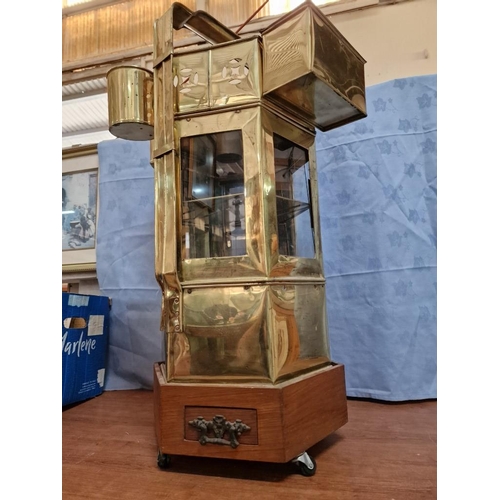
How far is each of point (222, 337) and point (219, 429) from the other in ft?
0.57

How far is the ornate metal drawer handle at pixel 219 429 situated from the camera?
0.74 meters

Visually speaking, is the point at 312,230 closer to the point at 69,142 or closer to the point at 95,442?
the point at 95,442

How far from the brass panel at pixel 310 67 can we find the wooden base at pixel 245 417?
600 millimetres

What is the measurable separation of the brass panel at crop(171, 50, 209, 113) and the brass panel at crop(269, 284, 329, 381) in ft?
1.44

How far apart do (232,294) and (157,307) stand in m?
0.79

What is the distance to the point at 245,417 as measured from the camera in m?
0.75

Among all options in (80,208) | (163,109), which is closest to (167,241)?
(163,109)

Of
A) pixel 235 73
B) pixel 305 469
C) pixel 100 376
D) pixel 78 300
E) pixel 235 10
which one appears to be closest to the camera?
pixel 305 469

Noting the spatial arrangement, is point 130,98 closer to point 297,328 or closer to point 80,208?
point 297,328

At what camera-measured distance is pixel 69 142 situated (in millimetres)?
2004

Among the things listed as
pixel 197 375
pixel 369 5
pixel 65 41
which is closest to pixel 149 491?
pixel 197 375

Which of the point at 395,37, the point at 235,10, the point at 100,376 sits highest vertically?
the point at 235,10

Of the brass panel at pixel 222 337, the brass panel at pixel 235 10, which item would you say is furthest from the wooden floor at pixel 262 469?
the brass panel at pixel 235 10

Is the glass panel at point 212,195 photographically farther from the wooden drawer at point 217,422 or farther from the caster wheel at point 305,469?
the caster wheel at point 305,469
